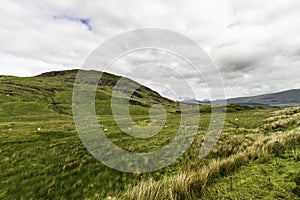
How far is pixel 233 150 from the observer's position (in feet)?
38.2

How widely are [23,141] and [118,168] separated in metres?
17.0

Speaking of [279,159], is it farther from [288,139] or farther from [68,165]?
[68,165]

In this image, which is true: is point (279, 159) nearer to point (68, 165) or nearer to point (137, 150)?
point (137, 150)

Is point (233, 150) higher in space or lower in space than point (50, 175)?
higher

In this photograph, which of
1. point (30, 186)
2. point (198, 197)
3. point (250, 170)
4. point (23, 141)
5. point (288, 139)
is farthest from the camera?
point (23, 141)

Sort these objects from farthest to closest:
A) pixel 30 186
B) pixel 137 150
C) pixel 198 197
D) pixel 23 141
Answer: pixel 23 141 → pixel 137 150 → pixel 30 186 → pixel 198 197

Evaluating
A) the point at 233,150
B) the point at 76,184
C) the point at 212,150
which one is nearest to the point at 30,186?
the point at 76,184

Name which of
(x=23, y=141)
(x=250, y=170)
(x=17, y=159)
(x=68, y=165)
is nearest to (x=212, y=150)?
(x=250, y=170)

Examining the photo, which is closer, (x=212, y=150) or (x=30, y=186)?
(x=30, y=186)

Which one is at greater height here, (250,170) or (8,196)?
(250,170)

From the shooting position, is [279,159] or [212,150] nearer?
[279,159]

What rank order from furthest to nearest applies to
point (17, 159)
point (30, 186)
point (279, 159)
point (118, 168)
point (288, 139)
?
1. point (17, 159)
2. point (118, 168)
3. point (288, 139)
4. point (30, 186)
5. point (279, 159)

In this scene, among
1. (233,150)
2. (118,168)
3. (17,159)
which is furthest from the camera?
(17,159)

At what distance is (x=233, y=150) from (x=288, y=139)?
115 inches
